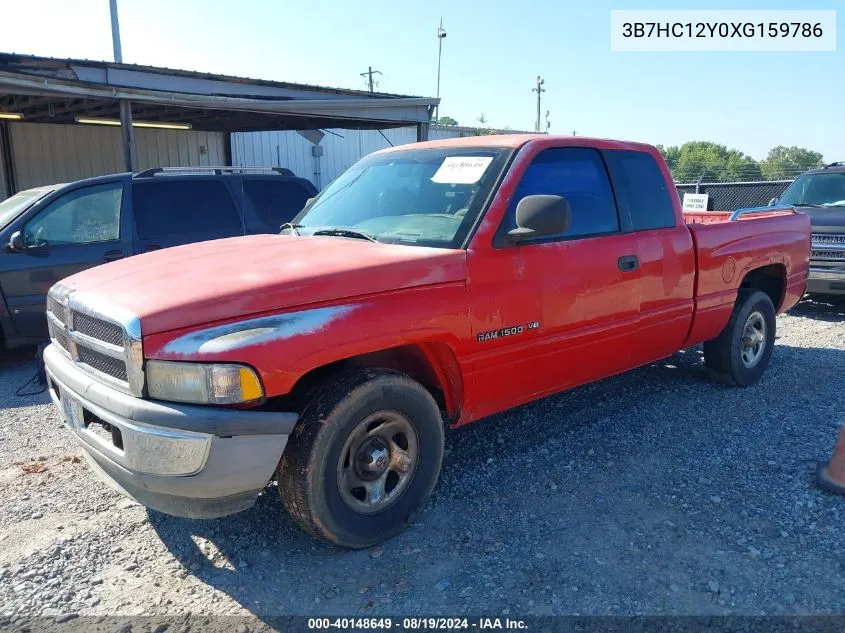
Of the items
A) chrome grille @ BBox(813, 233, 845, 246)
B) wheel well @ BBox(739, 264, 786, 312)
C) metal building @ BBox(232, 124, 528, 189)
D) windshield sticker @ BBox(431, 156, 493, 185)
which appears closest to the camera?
Answer: windshield sticker @ BBox(431, 156, 493, 185)

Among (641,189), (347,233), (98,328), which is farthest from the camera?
(641,189)

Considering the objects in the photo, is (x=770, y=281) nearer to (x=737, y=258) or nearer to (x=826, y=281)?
(x=737, y=258)

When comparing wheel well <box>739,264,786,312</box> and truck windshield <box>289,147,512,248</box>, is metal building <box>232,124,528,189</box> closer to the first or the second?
wheel well <box>739,264,786,312</box>

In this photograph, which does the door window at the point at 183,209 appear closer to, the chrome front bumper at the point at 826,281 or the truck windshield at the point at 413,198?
the truck windshield at the point at 413,198

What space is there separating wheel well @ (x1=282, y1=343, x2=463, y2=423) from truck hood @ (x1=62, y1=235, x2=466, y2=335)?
380 mm

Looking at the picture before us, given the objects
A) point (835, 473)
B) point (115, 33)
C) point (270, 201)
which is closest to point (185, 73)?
point (270, 201)

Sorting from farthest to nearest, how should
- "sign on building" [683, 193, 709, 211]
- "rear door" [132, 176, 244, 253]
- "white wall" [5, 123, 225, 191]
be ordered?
1. "white wall" [5, 123, 225, 191]
2. "sign on building" [683, 193, 709, 211]
3. "rear door" [132, 176, 244, 253]

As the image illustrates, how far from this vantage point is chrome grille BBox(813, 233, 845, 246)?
8564mm

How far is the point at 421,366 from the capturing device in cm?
346

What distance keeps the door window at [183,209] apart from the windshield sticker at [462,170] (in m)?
A: 4.34

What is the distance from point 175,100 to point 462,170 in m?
8.17

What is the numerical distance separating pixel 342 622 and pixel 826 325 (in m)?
7.65

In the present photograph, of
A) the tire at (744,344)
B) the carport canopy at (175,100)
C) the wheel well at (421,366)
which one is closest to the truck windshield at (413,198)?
the wheel well at (421,366)

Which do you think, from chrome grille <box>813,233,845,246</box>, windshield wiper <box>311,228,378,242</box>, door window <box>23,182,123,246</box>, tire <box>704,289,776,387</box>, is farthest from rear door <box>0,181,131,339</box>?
chrome grille <box>813,233,845,246</box>
